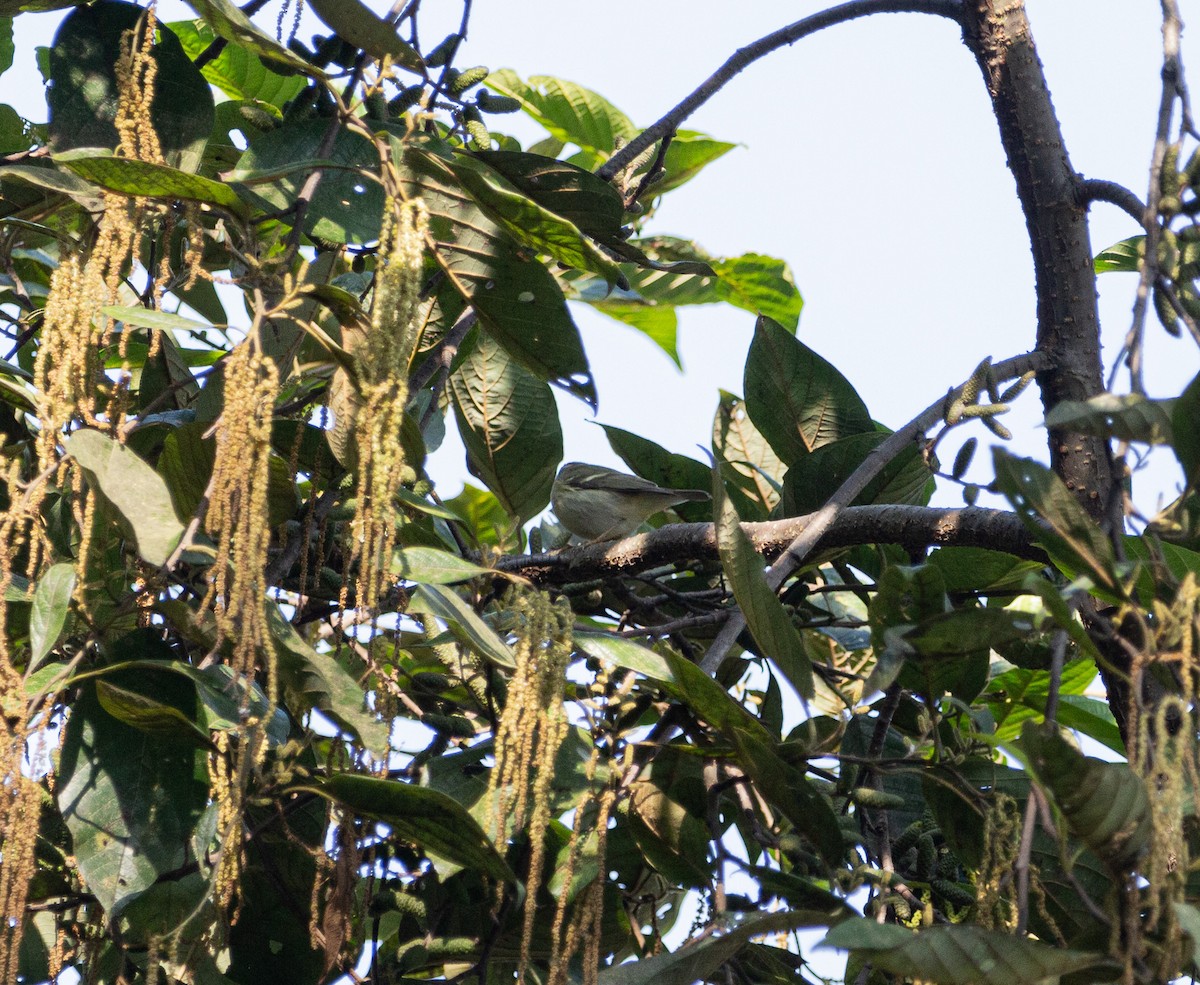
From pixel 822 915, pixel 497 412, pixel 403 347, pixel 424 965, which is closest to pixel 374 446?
pixel 403 347

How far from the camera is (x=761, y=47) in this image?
90.0 inches

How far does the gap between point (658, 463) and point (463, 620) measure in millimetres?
1109

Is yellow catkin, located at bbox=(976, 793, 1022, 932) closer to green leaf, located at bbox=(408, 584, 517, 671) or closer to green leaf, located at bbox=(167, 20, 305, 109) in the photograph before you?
green leaf, located at bbox=(408, 584, 517, 671)

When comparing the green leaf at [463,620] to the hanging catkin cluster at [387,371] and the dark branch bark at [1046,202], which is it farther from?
the dark branch bark at [1046,202]

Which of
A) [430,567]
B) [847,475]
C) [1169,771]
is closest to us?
[1169,771]

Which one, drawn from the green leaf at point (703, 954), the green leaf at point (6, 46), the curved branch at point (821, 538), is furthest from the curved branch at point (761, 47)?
the green leaf at point (6, 46)

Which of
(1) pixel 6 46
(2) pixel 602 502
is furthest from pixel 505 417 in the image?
(2) pixel 602 502

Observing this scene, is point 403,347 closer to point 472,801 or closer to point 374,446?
point 374,446

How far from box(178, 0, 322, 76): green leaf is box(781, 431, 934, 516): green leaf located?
1.02 metres

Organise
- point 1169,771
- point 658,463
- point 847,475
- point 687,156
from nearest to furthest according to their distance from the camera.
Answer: point 1169,771 < point 847,475 < point 658,463 < point 687,156

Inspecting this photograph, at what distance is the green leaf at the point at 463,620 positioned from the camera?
144 centimetres

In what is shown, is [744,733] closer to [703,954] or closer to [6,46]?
[703,954]

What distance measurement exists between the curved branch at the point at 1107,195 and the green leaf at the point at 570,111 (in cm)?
143

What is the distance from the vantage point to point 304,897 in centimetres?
183
